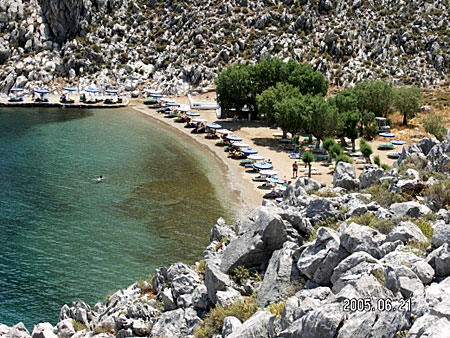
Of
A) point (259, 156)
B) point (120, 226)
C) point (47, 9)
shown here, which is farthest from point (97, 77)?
point (120, 226)

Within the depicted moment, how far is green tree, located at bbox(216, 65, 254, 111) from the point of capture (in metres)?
96.4

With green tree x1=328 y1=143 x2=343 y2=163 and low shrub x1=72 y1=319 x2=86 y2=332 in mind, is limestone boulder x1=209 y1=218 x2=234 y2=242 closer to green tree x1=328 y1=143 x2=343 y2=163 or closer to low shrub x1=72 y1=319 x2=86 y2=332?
low shrub x1=72 y1=319 x2=86 y2=332

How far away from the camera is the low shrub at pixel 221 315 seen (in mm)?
21531

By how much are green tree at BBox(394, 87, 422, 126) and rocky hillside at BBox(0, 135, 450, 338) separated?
58835 mm

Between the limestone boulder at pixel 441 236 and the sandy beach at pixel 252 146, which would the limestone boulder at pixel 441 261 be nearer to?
the limestone boulder at pixel 441 236

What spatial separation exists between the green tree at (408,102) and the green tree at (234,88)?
79.4 feet

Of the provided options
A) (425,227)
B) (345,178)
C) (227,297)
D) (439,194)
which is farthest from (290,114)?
(227,297)

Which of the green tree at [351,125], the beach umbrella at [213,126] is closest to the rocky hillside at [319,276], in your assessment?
the green tree at [351,125]

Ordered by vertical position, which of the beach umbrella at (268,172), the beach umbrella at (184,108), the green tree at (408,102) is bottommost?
the beach umbrella at (268,172)

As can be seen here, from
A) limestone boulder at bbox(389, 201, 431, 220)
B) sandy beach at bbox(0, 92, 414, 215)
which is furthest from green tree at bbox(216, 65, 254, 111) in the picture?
limestone boulder at bbox(389, 201, 431, 220)

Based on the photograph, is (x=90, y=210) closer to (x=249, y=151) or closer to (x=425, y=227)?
(x=249, y=151)

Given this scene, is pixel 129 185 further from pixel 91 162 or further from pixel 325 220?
pixel 325 220

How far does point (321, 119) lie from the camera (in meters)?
77.9

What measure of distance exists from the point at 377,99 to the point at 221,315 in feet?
247
